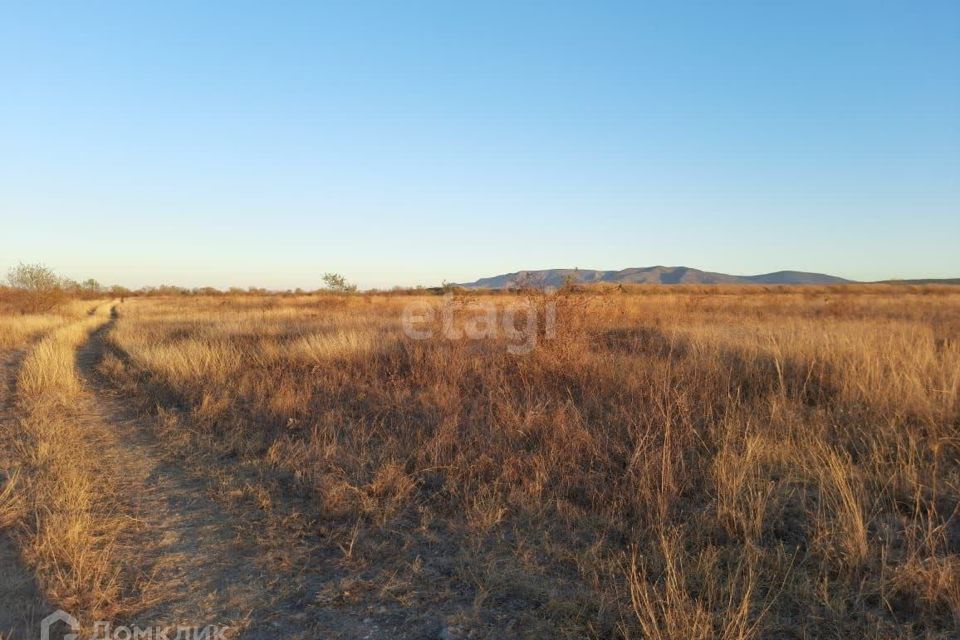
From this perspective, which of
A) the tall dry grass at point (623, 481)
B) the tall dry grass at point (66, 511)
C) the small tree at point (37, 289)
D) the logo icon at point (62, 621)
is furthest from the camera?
the small tree at point (37, 289)

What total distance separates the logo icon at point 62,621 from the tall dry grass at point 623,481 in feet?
4.00

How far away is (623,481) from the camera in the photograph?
4.05m

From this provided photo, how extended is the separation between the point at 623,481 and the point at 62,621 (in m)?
3.65

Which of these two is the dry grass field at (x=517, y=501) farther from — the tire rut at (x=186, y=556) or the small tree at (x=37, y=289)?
the small tree at (x=37, y=289)

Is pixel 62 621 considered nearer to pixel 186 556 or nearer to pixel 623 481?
pixel 186 556

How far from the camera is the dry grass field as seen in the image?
2.63m

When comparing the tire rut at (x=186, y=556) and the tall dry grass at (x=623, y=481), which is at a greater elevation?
the tall dry grass at (x=623, y=481)

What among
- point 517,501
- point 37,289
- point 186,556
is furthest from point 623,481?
point 37,289

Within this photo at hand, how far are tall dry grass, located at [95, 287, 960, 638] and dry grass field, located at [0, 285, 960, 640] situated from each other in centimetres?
2

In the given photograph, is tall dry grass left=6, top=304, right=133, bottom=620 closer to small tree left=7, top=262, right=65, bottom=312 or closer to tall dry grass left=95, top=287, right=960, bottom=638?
tall dry grass left=95, top=287, right=960, bottom=638

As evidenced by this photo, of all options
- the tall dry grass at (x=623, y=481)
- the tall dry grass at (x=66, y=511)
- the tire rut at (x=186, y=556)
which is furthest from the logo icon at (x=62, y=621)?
the tall dry grass at (x=623, y=481)

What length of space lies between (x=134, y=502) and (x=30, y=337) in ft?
55.5

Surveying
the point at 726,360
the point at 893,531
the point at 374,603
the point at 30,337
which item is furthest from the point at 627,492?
the point at 30,337

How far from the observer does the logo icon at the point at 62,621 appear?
2451 mm
